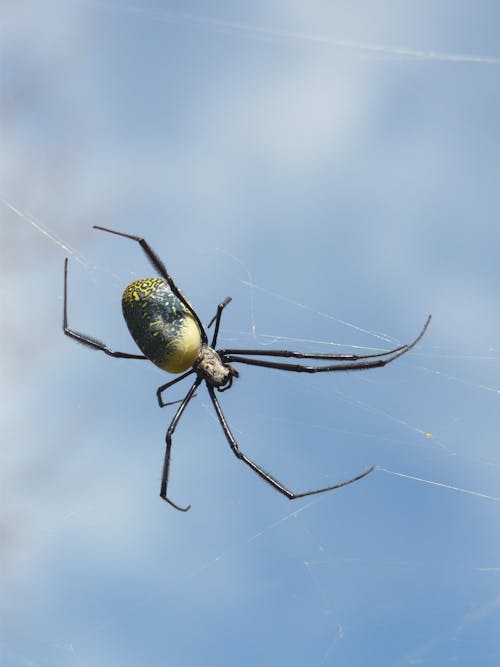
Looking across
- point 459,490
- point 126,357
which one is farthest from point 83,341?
point 459,490

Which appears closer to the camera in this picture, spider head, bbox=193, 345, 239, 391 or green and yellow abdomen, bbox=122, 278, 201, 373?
green and yellow abdomen, bbox=122, 278, 201, 373

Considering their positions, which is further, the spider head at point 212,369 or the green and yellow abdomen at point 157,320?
the spider head at point 212,369

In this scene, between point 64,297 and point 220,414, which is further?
point 220,414

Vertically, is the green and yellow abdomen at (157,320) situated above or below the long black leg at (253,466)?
above

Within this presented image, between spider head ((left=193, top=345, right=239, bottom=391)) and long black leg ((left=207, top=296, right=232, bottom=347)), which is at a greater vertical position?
long black leg ((left=207, top=296, right=232, bottom=347))

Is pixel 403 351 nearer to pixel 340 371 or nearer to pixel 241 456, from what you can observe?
pixel 340 371

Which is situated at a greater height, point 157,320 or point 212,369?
point 157,320

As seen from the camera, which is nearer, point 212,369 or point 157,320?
point 157,320
